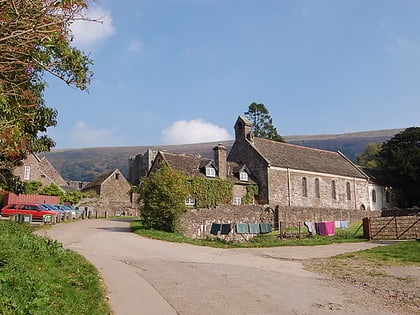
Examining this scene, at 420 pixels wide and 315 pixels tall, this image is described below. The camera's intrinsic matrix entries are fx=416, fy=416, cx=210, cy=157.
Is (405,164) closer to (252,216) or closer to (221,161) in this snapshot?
(221,161)

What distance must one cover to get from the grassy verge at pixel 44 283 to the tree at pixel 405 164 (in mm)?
49860

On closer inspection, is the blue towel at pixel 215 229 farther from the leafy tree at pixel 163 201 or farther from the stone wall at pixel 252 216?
the leafy tree at pixel 163 201

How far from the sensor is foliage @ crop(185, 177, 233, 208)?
134 ft

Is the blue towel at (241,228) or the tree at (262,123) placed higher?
the tree at (262,123)

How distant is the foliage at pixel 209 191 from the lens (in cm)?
4078

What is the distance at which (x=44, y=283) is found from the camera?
9.01m

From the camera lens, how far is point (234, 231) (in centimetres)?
2975

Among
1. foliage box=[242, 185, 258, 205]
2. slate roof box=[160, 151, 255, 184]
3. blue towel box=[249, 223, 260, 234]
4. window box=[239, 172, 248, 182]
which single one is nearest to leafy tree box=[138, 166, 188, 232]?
blue towel box=[249, 223, 260, 234]

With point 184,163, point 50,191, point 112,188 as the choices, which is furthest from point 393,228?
point 112,188

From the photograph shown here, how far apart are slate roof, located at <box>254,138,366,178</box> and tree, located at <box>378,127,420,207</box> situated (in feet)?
14.1

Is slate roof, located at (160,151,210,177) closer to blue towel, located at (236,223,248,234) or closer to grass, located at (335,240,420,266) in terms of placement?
blue towel, located at (236,223,248,234)

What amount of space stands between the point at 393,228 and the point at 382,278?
1540 cm

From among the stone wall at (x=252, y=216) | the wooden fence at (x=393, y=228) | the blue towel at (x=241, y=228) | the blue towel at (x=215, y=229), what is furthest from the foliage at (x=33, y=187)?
the wooden fence at (x=393, y=228)

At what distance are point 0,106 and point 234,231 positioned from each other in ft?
76.1
